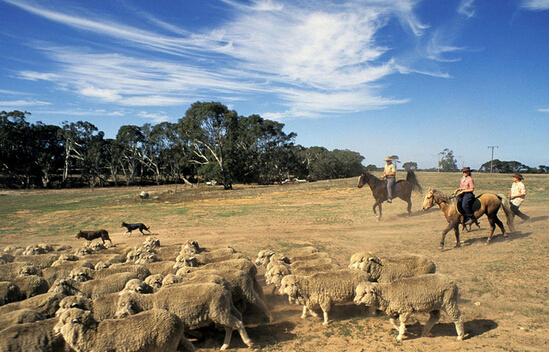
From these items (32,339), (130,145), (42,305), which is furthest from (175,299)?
(130,145)

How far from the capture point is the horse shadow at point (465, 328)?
625 centimetres

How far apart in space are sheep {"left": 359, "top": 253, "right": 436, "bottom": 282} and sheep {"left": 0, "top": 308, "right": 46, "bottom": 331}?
6.20 metres

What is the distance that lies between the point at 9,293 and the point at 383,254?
33.5ft

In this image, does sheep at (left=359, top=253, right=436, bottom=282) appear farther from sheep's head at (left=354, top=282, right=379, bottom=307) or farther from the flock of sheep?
sheep's head at (left=354, top=282, right=379, bottom=307)

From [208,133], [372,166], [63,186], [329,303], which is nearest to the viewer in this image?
[329,303]

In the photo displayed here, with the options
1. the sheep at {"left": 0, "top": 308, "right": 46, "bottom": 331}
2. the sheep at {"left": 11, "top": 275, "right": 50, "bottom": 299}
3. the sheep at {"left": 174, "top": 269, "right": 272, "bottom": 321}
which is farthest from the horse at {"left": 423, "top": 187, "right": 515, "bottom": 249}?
the sheep at {"left": 11, "top": 275, "right": 50, "bottom": 299}

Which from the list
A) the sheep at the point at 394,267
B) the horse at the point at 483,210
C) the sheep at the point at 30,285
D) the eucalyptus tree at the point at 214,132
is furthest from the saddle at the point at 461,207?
the eucalyptus tree at the point at 214,132

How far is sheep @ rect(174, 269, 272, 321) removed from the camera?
22.4 feet

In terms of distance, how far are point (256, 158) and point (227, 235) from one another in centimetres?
4677

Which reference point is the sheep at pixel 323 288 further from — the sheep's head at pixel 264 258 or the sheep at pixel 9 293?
the sheep at pixel 9 293

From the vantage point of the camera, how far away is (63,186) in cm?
6662

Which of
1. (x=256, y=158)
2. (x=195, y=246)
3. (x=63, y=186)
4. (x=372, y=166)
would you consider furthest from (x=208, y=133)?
(x=372, y=166)

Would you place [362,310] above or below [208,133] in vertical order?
below

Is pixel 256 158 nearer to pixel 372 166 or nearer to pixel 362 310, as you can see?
pixel 372 166
